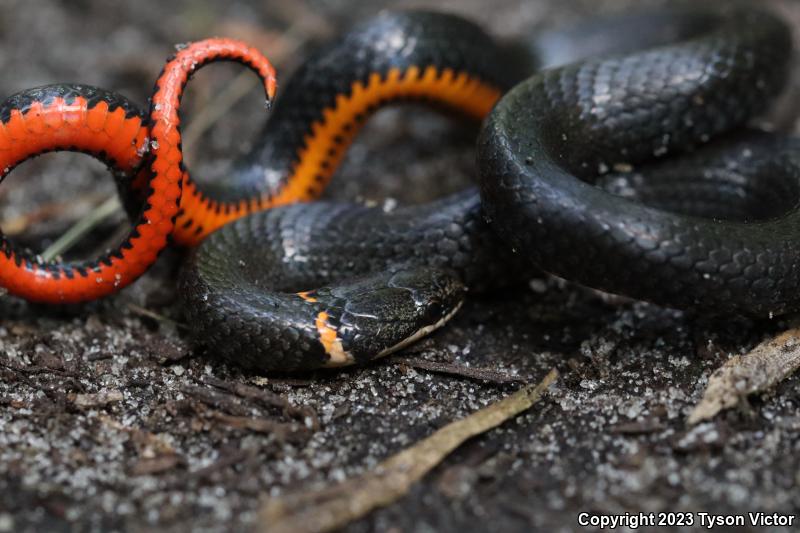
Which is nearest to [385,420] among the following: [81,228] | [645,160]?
[645,160]

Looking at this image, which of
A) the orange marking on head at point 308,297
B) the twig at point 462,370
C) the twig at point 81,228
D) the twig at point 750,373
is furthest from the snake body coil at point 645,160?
the twig at point 81,228

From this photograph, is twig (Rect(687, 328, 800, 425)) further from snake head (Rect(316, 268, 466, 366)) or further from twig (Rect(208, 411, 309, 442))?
twig (Rect(208, 411, 309, 442))

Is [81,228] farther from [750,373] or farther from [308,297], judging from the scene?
[750,373]

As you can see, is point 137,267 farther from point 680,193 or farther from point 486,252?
point 680,193

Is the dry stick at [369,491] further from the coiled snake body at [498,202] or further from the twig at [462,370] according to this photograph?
the coiled snake body at [498,202]

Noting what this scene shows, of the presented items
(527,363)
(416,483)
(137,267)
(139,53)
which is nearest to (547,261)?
(527,363)
